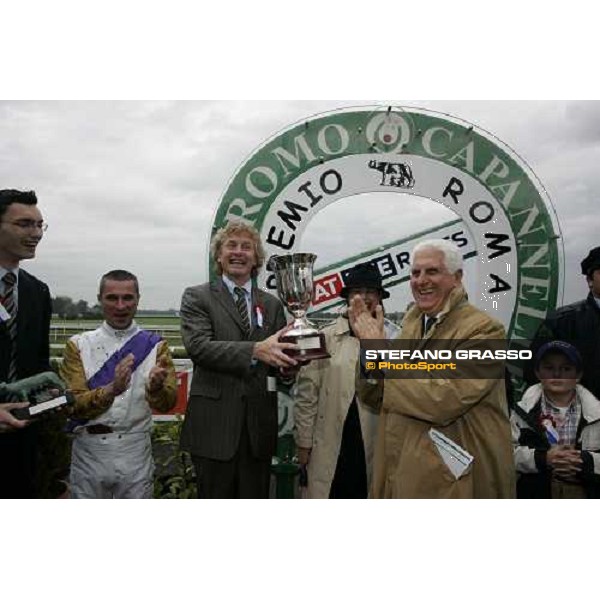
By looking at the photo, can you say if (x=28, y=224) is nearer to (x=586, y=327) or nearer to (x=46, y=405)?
(x=46, y=405)

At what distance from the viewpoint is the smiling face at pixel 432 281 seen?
2594 millimetres

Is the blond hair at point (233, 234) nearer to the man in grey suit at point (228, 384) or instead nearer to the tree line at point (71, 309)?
the man in grey suit at point (228, 384)

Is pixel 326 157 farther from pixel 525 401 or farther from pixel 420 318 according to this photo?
pixel 525 401

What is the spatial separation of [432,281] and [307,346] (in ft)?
1.90

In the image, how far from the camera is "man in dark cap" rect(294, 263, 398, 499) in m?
2.70

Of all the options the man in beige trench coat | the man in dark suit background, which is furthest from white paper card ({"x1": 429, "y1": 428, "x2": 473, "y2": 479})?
the man in dark suit background

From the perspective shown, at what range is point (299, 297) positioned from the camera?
8.72 feet

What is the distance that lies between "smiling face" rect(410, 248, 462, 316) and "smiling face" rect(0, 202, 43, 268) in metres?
1.57

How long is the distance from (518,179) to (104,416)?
201 centimetres

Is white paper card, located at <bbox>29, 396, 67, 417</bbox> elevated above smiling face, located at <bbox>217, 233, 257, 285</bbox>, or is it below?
below

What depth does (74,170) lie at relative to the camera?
103 inches

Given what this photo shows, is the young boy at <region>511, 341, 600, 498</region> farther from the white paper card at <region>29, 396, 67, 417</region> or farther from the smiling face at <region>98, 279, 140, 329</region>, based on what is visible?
the white paper card at <region>29, 396, 67, 417</region>

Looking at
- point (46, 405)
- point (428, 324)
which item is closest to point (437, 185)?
point (428, 324)

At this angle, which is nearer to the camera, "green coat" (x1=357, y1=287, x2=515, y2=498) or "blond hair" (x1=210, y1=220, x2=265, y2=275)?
"green coat" (x1=357, y1=287, x2=515, y2=498)
